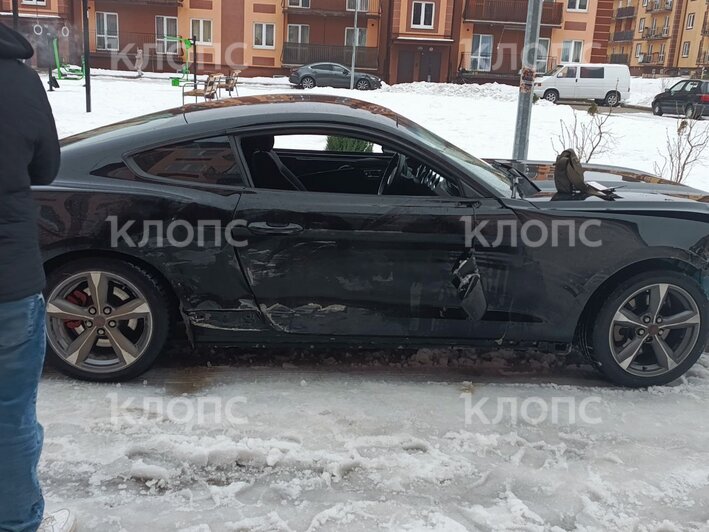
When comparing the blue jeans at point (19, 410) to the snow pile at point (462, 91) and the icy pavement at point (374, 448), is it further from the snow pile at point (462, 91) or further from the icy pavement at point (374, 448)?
the snow pile at point (462, 91)

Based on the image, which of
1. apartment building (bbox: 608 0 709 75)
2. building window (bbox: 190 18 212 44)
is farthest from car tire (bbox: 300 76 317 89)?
apartment building (bbox: 608 0 709 75)

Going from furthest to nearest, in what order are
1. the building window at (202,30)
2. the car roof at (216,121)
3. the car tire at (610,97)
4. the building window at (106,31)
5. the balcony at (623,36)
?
the balcony at (623,36), the building window at (202,30), the building window at (106,31), the car tire at (610,97), the car roof at (216,121)

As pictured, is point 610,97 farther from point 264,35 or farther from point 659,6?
point 659,6

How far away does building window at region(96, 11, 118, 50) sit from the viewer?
38.0 meters

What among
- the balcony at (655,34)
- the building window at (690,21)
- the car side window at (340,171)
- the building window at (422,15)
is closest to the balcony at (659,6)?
the balcony at (655,34)

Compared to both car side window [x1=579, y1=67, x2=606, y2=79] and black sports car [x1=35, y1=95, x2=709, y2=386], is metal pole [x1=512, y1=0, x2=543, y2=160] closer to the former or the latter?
black sports car [x1=35, y1=95, x2=709, y2=386]

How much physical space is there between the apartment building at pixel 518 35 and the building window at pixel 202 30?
15041mm

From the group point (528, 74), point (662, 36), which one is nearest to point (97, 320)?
point (528, 74)

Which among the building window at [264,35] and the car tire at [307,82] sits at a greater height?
the building window at [264,35]

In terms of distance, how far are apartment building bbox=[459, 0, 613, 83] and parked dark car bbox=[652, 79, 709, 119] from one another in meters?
13.8

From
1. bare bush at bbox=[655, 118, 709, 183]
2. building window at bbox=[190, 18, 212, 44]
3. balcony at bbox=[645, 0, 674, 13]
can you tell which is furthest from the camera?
balcony at bbox=[645, 0, 674, 13]

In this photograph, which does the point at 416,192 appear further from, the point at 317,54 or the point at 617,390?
the point at 317,54

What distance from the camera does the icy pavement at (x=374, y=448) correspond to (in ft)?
8.85

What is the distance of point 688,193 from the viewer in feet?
13.9
